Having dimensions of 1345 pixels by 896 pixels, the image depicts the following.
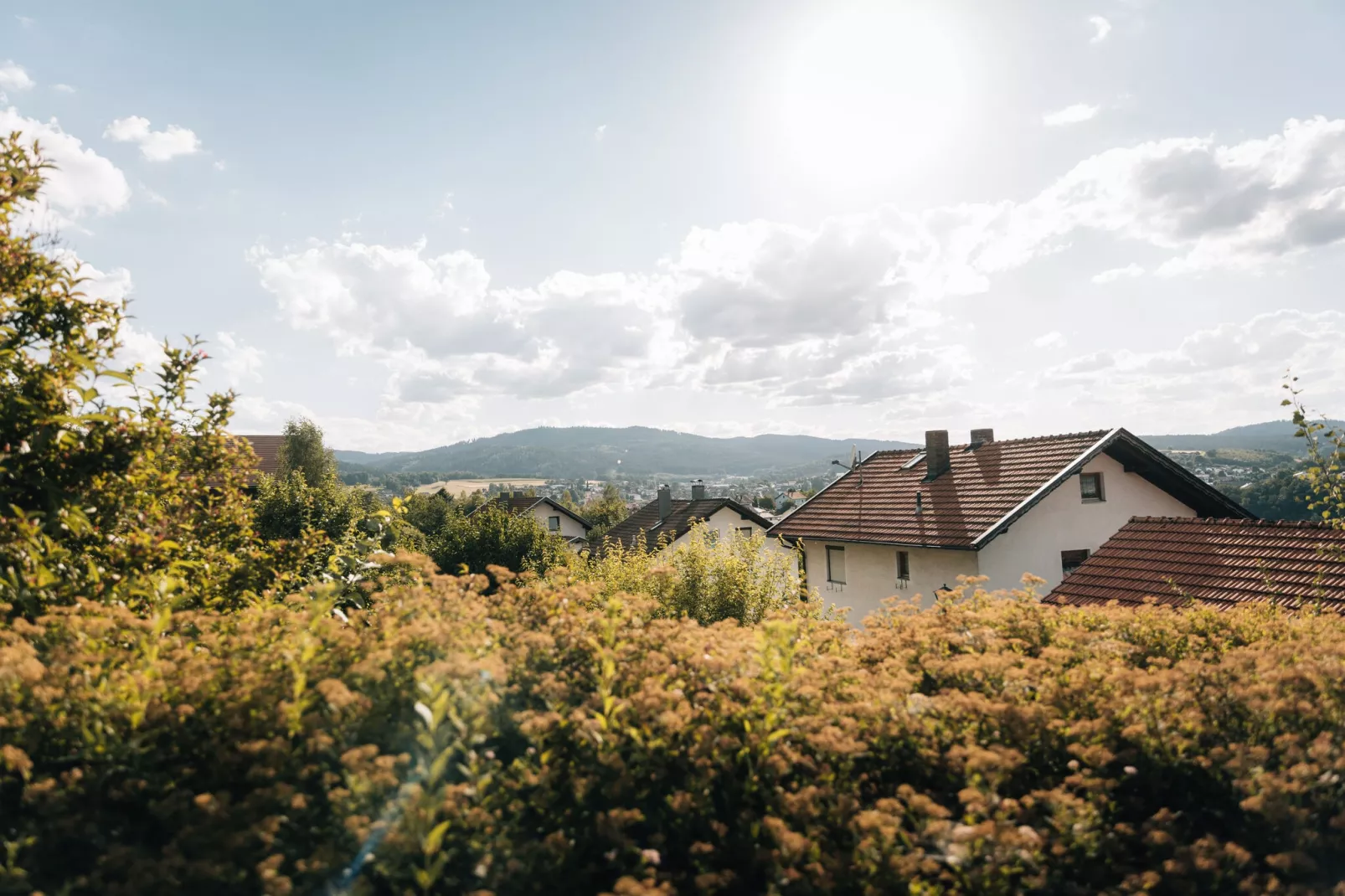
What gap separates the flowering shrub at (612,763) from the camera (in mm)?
1878

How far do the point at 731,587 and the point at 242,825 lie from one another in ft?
42.3

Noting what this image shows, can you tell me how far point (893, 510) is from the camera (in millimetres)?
21391

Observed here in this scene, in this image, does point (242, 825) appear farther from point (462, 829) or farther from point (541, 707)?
point (541, 707)

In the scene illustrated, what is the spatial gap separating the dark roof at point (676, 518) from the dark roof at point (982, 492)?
16.6m

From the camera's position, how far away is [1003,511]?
Answer: 17.8 metres

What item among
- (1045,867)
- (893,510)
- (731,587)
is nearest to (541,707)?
(1045,867)

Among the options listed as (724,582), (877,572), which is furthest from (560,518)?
(724,582)

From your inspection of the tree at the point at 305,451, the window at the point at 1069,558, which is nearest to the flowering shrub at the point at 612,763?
the window at the point at 1069,558

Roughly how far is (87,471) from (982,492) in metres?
19.9

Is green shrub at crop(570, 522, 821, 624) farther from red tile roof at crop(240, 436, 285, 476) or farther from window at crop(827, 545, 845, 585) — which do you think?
red tile roof at crop(240, 436, 285, 476)

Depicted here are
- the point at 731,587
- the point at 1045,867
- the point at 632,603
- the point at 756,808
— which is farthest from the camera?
the point at 731,587

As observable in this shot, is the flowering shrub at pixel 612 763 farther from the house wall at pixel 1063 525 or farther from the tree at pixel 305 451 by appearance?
the tree at pixel 305 451

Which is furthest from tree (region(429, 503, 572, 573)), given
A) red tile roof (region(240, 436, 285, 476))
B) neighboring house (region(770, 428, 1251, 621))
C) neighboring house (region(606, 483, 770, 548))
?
red tile roof (region(240, 436, 285, 476))

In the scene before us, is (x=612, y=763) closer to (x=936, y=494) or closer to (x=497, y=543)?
(x=936, y=494)
